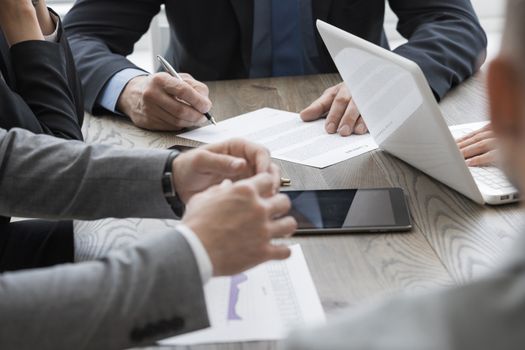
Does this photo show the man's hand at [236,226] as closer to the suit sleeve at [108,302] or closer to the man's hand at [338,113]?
the suit sleeve at [108,302]

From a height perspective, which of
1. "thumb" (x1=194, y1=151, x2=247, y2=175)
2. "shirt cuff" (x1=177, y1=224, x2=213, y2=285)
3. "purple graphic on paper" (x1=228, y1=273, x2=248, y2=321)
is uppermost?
"shirt cuff" (x1=177, y1=224, x2=213, y2=285)

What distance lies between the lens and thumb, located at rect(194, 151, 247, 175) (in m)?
1.17

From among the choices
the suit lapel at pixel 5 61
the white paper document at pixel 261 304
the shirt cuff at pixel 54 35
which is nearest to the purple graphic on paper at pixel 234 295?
the white paper document at pixel 261 304

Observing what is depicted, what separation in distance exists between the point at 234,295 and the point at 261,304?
4 centimetres

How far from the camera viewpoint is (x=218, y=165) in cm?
118

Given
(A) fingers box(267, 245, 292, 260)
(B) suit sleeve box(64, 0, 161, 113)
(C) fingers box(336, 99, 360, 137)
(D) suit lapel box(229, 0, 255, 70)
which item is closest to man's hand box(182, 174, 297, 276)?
(A) fingers box(267, 245, 292, 260)

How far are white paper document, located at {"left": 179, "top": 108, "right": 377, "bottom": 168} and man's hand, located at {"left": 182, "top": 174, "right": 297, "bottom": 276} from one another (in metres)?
0.46

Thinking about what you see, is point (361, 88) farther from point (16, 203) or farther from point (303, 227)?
point (16, 203)

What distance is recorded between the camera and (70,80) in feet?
5.58

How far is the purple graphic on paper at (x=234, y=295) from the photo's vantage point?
989 millimetres

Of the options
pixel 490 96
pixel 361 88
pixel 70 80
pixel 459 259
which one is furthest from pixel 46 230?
pixel 490 96

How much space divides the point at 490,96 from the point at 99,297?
0.48m

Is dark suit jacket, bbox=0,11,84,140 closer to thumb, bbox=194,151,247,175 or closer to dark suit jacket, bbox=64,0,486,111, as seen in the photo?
dark suit jacket, bbox=64,0,486,111

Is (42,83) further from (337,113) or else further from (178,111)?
(337,113)
